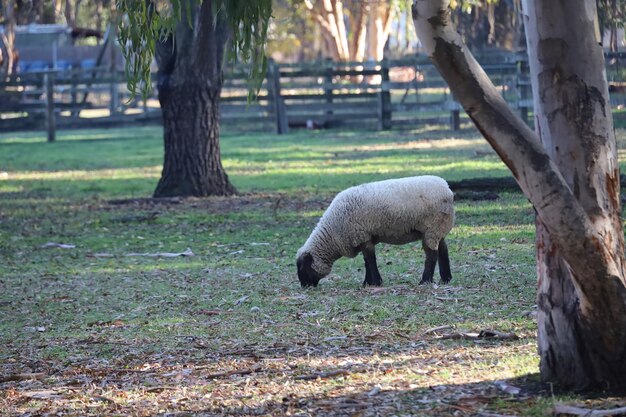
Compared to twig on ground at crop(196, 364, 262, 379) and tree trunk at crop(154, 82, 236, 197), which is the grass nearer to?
twig on ground at crop(196, 364, 262, 379)

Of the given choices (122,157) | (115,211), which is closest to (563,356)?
(115,211)

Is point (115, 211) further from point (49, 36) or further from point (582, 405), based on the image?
point (49, 36)

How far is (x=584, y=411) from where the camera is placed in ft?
17.7

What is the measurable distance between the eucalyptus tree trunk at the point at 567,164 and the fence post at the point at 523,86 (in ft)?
64.8

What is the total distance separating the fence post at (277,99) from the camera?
1278 inches

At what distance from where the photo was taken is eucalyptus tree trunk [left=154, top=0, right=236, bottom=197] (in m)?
17.4

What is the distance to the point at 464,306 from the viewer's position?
28.3 feet

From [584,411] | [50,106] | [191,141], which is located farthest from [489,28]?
[584,411]

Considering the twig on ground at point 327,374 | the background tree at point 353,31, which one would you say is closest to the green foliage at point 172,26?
the twig on ground at point 327,374

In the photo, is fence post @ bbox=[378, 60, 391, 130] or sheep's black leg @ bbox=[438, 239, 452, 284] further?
fence post @ bbox=[378, 60, 391, 130]

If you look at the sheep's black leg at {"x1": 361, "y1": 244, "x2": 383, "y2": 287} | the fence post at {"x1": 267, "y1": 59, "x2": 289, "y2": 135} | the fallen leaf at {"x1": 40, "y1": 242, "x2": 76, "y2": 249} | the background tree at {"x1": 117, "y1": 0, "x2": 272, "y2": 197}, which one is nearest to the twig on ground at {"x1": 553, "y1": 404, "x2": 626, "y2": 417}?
the sheep's black leg at {"x1": 361, "y1": 244, "x2": 383, "y2": 287}

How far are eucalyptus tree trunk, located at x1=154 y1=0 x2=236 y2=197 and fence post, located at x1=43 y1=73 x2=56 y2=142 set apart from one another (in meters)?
16.2

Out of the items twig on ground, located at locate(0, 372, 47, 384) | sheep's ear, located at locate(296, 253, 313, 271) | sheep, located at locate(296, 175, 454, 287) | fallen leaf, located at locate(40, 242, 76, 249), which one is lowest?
fallen leaf, located at locate(40, 242, 76, 249)

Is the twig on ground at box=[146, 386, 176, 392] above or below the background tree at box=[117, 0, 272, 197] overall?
below
